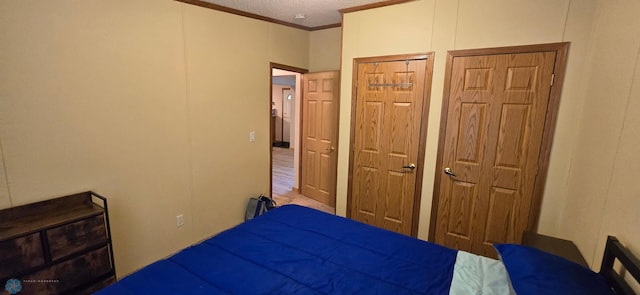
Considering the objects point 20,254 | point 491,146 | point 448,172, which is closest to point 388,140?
point 448,172

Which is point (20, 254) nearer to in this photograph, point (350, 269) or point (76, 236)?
point (76, 236)

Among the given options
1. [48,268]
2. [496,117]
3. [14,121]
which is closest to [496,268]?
[496,117]

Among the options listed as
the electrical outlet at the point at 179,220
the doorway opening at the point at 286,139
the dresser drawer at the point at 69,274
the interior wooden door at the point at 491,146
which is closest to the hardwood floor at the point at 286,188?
the doorway opening at the point at 286,139

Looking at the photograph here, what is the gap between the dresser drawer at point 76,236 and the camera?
1707 millimetres

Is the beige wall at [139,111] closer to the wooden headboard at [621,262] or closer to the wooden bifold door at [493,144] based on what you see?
the wooden bifold door at [493,144]

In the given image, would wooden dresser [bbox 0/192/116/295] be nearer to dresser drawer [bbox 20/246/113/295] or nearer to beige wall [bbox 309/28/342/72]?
dresser drawer [bbox 20/246/113/295]

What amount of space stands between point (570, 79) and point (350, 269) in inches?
86.0

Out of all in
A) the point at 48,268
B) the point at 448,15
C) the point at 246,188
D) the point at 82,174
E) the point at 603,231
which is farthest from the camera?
the point at 246,188

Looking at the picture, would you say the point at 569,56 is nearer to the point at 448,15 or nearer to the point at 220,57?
the point at 448,15

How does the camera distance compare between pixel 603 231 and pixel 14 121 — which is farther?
pixel 14 121

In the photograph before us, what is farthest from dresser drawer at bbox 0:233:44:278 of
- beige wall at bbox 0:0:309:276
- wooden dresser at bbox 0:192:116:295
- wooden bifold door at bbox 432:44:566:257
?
wooden bifold door at bbox 432:44:566:257

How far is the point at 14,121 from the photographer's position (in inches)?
68.2

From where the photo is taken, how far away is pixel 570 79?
2088 mm

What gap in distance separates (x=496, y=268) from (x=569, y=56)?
172cm
